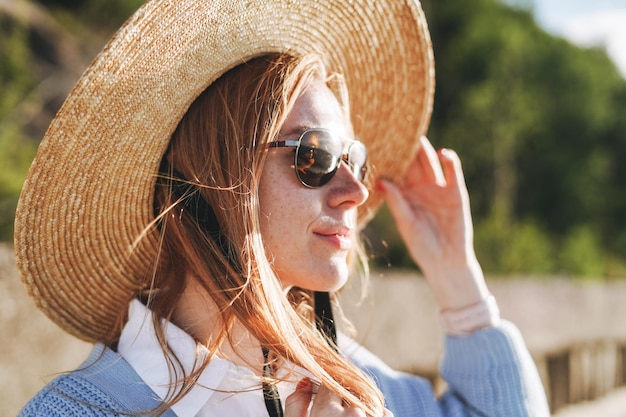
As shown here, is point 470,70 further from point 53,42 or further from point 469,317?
point 469,317

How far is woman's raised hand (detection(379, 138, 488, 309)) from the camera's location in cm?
200

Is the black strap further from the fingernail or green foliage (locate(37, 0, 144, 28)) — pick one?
green foliage (locate(37, 0, 144, 28))

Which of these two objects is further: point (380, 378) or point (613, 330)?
point (613, 330)

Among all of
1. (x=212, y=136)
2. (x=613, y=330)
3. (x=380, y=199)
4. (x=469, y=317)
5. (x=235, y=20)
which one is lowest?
(x=613, y=330)

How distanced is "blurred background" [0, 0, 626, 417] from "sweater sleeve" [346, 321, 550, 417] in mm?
236

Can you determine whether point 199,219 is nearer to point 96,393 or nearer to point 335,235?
point 335,235

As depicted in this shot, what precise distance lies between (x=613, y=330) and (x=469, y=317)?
13.4ft

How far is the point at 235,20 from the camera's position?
1.57 metres

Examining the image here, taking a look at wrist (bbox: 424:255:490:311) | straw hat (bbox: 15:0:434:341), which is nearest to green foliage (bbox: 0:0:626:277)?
straw hat (bbox: 15:0:434:341)

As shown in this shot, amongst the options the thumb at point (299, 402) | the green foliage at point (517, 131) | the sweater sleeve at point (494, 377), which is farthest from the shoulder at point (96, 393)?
the green foliage at point (517, 131)

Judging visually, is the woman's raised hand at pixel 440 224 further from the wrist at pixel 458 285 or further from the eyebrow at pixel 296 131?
the eyebrow at pixel 296 131

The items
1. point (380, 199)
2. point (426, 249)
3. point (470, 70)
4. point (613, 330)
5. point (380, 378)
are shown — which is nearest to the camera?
point (380, 378)

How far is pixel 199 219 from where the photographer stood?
1.56 metres

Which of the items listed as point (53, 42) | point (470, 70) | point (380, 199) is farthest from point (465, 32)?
point (380, 199)
